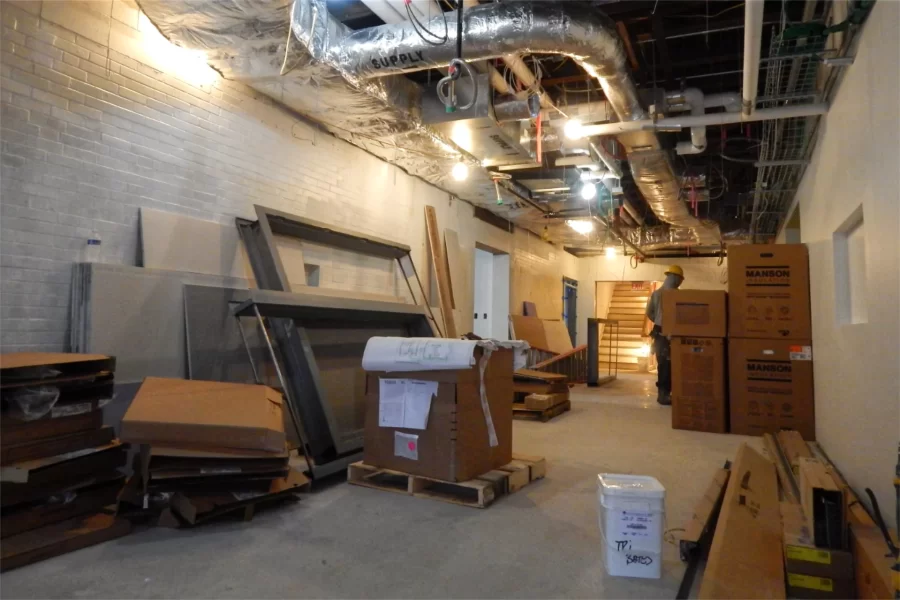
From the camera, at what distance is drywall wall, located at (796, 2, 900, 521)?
7.17 ft

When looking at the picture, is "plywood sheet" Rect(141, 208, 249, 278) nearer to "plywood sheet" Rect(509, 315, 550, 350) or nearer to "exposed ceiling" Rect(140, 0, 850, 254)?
"exposed ceiling" Rect(140, 0, 850, 254)

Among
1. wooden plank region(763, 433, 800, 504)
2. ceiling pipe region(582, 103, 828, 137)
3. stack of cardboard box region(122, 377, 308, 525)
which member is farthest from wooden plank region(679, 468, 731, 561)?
ceiling pipe region(582, 103, 828, 137)

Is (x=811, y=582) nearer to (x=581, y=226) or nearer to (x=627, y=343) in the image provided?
(x=581, y=226)

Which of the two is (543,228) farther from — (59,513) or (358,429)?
(59,513)

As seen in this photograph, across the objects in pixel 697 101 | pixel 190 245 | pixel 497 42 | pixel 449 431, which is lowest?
pixel 449 431

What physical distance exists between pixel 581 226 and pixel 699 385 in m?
4.34

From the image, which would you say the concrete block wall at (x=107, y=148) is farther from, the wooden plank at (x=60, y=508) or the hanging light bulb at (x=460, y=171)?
the hanging light bulb at (x=460, y=171)

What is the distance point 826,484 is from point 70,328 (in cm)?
382

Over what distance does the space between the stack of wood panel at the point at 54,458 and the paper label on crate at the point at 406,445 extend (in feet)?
4.50

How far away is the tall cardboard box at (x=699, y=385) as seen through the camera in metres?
5.16

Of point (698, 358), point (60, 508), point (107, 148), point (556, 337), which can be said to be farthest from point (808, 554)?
point (556, 337)

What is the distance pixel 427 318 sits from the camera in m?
5.13

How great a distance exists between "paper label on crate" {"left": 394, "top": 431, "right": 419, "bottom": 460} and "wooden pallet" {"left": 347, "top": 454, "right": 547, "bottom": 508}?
0.11 meters

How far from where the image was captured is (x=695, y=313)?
17.2 ft
